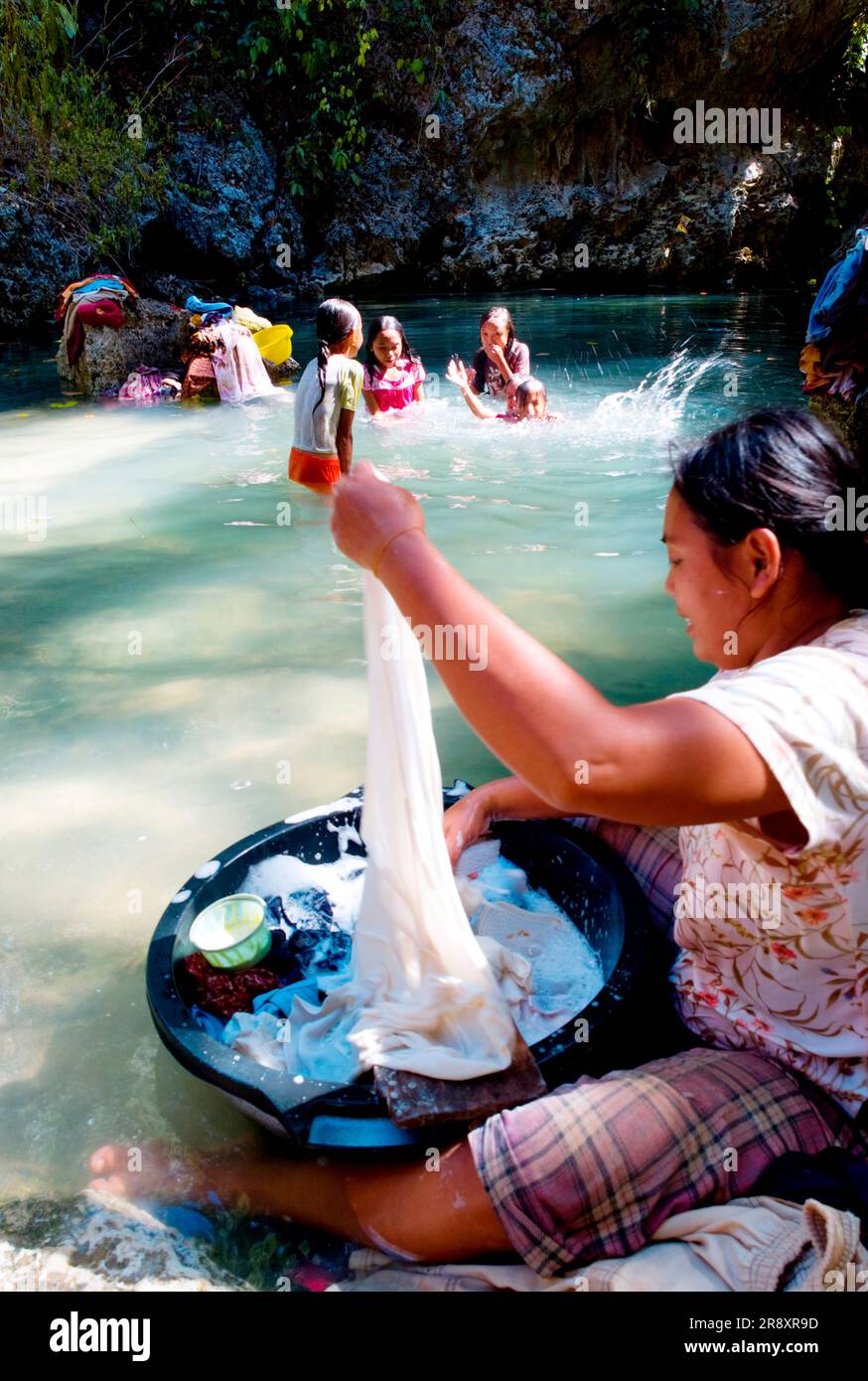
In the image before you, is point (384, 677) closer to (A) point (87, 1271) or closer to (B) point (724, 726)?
(B) point (724, 726)

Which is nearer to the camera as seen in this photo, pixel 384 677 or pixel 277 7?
pixel 384 677

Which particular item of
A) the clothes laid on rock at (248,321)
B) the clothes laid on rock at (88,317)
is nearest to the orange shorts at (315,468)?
the clothes laid on rock at (248,321)

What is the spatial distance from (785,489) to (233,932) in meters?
1.34

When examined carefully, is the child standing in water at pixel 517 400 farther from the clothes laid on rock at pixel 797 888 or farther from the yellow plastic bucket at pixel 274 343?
the clothes laid on rock at pixel 797 888

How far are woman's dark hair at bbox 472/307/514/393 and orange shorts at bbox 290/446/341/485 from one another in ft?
9.41

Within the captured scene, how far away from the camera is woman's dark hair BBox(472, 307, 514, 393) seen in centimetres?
698

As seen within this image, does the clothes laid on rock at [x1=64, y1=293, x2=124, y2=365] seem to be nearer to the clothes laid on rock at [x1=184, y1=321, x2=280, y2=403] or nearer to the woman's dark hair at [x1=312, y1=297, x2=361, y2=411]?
the clothes laid on rock at [x1=184, y1=321, x2=280, y2=403]

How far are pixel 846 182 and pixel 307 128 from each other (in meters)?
8.61

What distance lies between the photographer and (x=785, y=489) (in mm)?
1319

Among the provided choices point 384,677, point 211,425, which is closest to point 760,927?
point 384,677

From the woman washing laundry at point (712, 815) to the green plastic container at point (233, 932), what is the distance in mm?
468

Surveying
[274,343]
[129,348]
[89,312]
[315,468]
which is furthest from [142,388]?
[315,468]

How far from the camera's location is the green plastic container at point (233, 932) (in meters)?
1.89

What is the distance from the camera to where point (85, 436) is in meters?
7.27
